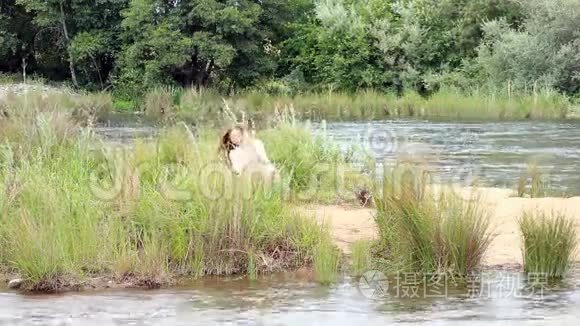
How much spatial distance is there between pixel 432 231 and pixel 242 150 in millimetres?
3476

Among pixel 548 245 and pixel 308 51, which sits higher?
pixel 308 51

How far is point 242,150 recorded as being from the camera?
10047mm

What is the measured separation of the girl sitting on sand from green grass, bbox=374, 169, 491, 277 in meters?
2.51

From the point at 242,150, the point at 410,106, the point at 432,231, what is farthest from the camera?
the point at 410,106

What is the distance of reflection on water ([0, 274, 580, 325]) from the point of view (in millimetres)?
6141

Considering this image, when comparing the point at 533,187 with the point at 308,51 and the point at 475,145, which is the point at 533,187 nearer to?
the point at 475,145

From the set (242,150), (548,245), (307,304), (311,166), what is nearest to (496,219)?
(548,245)

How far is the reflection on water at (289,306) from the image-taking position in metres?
6.14

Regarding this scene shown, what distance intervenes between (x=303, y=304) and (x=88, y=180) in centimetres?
293

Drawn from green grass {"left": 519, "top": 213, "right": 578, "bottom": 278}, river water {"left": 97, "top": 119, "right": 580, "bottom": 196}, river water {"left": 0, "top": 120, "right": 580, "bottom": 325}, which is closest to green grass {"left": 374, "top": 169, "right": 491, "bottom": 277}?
river water {"left": 0, "top": 120, "right": 580, "bottom": 325}

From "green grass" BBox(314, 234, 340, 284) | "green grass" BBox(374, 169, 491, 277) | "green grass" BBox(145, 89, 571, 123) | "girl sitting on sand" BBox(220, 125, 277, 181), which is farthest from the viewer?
"green grass" BBox(145, 89, 571, 123)

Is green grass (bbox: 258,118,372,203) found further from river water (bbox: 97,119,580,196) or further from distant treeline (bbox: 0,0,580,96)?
distant treeline (bbox: 0,0,580,96)

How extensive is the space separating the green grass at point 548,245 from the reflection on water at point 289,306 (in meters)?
0.24

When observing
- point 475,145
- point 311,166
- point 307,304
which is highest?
point 311,166
